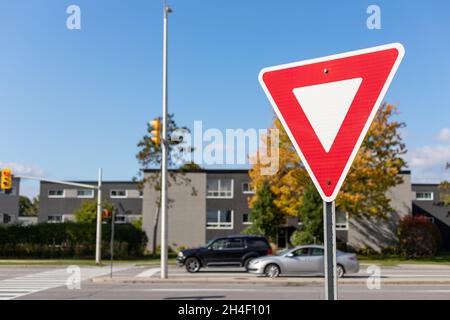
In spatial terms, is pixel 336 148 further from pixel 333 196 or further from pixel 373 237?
pixel 373 237

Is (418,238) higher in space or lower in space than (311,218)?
lower

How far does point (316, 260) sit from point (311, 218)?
17.2 m

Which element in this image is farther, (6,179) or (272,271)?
(6,179)

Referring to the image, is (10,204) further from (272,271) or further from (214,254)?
(272,271)

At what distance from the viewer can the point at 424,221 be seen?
40812mm

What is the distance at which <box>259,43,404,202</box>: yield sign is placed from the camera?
2.41 meters

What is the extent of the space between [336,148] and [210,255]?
23.3 m

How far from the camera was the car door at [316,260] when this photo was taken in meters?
21.2

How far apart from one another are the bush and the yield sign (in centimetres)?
4174

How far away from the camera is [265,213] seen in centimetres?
4228

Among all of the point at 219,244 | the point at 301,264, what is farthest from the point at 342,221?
the point at 301,264

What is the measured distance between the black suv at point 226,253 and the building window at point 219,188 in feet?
79.8

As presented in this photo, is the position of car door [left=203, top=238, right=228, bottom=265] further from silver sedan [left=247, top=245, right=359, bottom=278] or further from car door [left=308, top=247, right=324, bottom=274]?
car door [left=308, top=247, right=324, bottom=274]

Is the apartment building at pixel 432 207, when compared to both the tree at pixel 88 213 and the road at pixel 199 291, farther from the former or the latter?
the road at pixel 199 291
